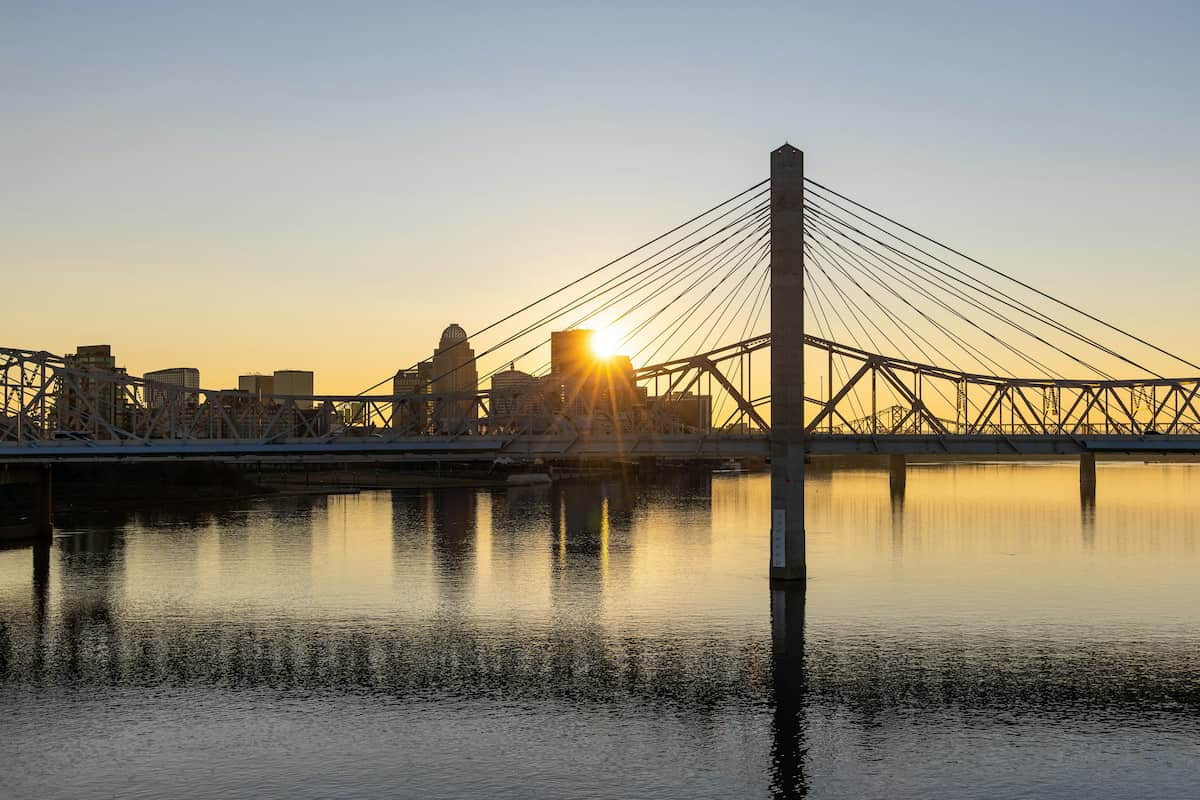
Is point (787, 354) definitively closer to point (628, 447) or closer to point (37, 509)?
point (628, 447)

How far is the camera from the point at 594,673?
58.8 meters

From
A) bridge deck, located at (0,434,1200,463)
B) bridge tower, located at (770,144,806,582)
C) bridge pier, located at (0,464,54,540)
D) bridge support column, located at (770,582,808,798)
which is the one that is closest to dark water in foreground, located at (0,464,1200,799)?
bridge support column, located at (770,582,808,798)

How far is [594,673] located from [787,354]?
3368 cm

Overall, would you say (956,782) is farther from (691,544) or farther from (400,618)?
(691,544)

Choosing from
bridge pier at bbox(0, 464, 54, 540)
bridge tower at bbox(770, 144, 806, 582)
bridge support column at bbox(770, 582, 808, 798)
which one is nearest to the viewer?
bridge support column at bbox(770, 582, 808, 798)

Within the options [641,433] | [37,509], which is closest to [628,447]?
[641,433]

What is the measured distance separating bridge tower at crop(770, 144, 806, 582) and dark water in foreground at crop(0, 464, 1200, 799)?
5332 mm

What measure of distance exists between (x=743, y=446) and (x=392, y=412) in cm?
3220

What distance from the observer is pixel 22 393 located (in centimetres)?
10556

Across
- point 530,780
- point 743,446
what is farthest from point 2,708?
point 743,446

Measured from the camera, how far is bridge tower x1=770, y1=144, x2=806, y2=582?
85.3 metres

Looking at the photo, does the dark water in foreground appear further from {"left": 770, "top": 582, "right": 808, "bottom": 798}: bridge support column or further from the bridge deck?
the bridge deck

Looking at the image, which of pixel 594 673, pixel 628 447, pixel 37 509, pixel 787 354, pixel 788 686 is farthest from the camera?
pixel 37 509

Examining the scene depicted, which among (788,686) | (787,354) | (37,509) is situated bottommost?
(788,686)
